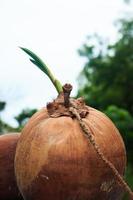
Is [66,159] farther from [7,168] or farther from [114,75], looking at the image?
[114,75]

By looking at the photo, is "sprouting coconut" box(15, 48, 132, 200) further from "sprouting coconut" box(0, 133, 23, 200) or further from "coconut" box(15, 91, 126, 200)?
"sprouting coconut" box(0, 133, 23, 200)

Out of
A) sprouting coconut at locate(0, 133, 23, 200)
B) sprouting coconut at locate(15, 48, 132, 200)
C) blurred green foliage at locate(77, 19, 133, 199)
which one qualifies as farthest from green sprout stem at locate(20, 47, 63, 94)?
blurred green foliage at locate(77, 19, 133, 199)

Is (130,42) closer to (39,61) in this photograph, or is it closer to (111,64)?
(111,64)

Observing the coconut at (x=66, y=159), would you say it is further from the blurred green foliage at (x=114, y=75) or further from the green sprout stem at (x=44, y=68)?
the blurred green foliage at (x=114, y=75)

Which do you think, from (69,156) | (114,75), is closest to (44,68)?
(69,156)

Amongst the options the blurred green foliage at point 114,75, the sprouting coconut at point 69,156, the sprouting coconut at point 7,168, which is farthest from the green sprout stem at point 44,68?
the blurred green foliage at point 114,75
